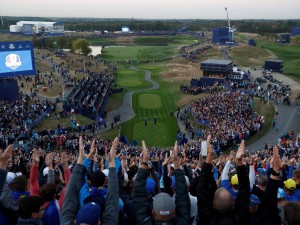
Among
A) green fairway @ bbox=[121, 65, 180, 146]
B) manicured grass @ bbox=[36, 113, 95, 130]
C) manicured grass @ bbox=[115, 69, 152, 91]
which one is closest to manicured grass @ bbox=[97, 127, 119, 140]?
green fairway @ bbox=[121, 65, 180, 146]

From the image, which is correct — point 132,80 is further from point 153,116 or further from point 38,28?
point 38,28

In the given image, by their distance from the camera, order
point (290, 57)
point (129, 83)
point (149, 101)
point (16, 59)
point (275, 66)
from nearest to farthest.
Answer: point (16, 59), point (149, 101), point (129, 83), point (275, 66), point (290, 57)

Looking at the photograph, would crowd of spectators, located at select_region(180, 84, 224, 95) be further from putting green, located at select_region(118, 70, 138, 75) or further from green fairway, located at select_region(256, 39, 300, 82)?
putting green, located at select_region(118, 70, 138, 75)

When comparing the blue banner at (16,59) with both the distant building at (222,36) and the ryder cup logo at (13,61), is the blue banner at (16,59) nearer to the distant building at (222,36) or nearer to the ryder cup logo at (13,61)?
the ryder cup logo at (13,61)

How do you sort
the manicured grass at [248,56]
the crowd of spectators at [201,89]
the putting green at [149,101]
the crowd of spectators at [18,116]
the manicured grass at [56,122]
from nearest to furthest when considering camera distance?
the crowd of spectators at [18,116]
the manicured grass at [56,122]
the putting green at [149,101]
the crowd of spectators at [201,89]
the manicured grass at [248,56]

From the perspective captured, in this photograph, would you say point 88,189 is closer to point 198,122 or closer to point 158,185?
point 158,185

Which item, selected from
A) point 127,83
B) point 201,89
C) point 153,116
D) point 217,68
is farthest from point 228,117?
point 127,83

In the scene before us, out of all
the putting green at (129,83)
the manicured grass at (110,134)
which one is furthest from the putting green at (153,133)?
the putting green at (129,83)

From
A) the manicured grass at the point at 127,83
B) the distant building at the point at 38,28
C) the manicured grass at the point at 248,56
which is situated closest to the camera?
the manicured grass at the point at 127,83

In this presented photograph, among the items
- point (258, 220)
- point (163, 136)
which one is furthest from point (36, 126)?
point (258, 220)
